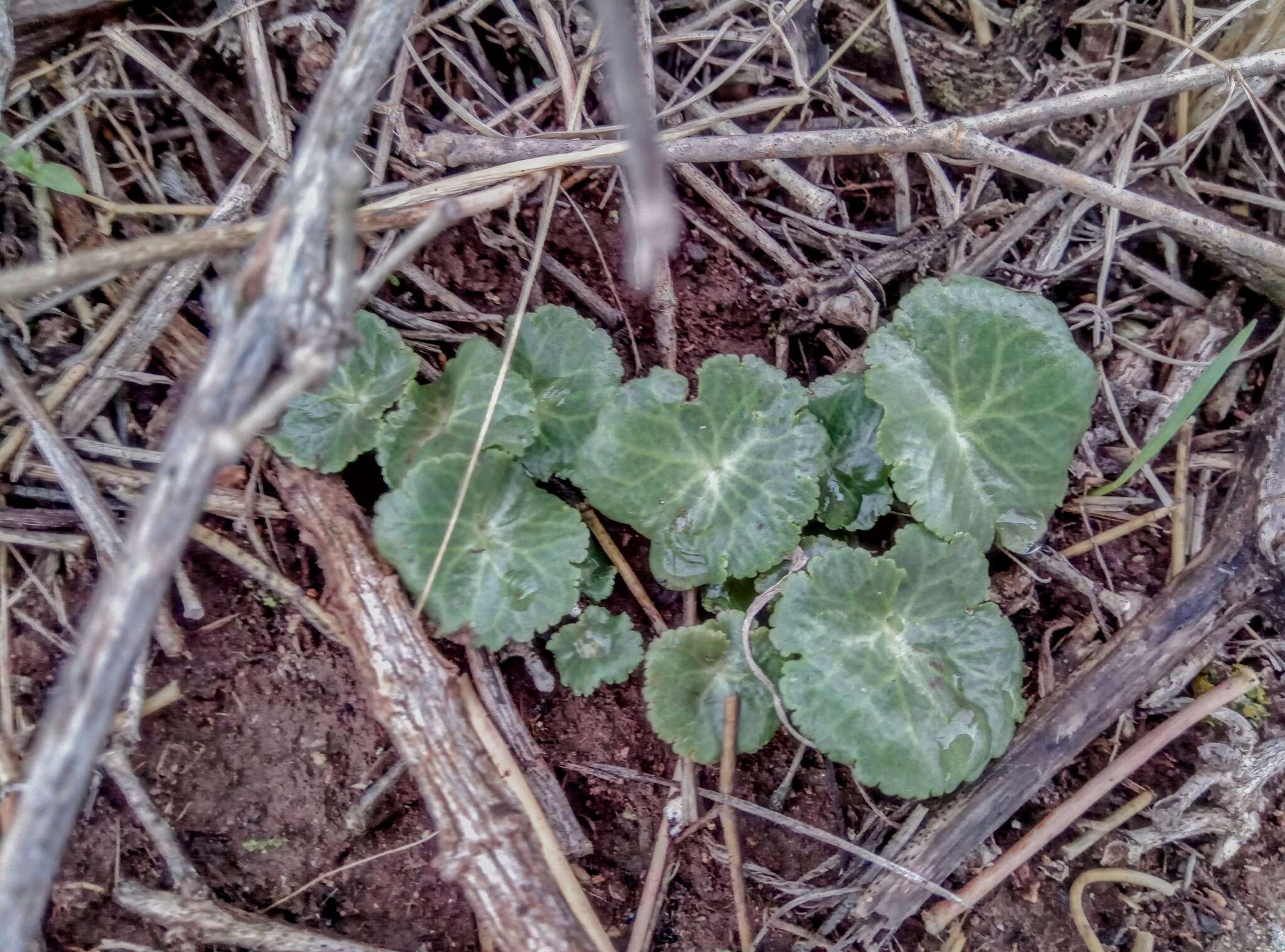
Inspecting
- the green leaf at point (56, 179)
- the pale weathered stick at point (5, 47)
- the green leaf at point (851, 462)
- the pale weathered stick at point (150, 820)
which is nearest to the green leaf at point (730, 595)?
the green leaf at point (851, 462)

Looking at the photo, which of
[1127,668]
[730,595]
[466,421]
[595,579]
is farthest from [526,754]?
[1127,668]

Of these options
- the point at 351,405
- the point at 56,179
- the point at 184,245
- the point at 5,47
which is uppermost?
the point at 5,47

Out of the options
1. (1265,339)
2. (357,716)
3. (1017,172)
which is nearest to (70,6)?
(357,716)

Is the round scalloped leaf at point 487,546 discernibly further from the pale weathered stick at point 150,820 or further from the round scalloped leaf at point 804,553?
A: the pale weathered stick at point 150,820

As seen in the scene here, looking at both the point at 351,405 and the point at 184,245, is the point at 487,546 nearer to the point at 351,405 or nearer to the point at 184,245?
the point at 351,405

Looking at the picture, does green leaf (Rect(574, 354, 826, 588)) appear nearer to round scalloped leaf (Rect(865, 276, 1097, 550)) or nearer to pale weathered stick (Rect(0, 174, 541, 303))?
round scalloped leaf (Rect(865, 276, 1097, 550))
